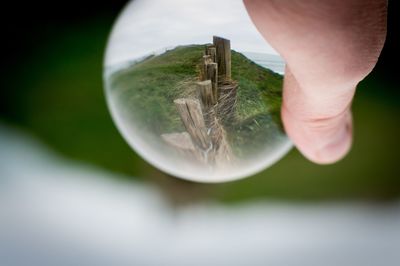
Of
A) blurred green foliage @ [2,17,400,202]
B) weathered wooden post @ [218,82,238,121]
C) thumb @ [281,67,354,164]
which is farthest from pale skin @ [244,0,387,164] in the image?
blurred green foliage @ [2,17,400,202]

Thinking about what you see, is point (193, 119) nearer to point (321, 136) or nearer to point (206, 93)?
point (206, 93)

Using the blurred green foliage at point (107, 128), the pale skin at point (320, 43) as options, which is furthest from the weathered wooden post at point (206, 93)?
the blurred green foliage at point (107, 128)

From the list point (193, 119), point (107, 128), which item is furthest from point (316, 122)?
point (107, 128)

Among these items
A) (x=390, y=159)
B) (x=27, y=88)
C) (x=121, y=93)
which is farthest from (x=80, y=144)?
(x=121, y=93)

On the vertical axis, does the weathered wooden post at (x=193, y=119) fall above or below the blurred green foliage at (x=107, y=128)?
below

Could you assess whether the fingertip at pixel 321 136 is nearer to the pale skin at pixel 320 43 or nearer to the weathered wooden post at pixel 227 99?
the pale skin at pixel 320 43
